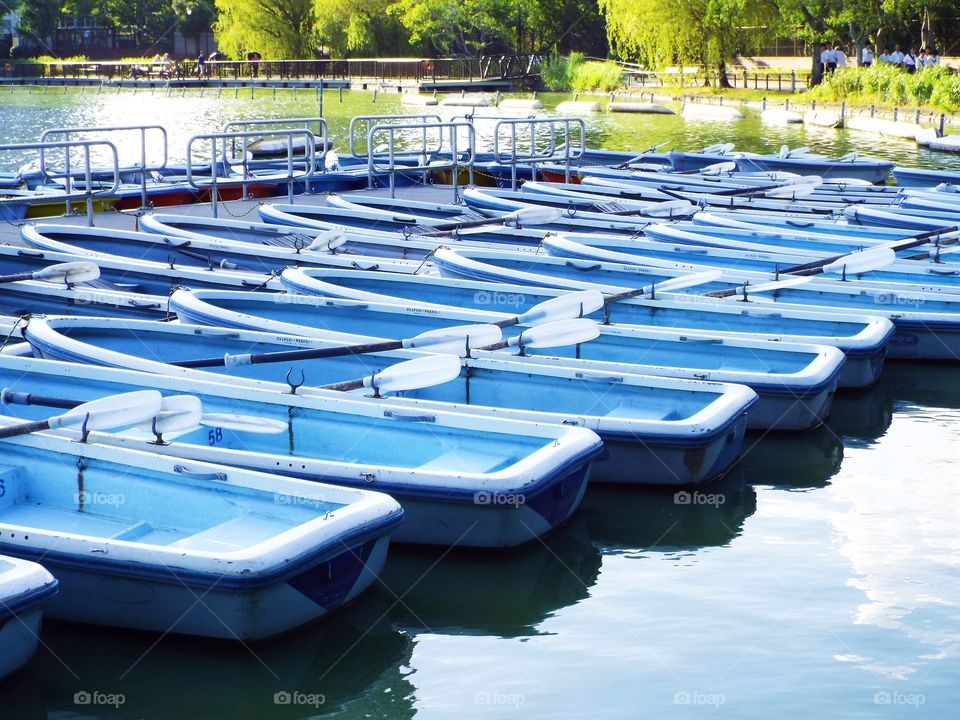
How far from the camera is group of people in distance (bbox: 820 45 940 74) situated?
47.6 metres

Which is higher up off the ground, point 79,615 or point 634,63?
point 634,63

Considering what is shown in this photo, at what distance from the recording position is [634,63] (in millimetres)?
68562

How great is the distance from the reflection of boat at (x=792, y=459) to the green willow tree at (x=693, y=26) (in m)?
44.0

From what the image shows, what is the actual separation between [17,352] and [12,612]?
189 inches

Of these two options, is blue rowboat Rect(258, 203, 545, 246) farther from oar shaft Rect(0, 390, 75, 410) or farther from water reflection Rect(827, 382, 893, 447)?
oar shaft Rect(0, 390, 75, 410)

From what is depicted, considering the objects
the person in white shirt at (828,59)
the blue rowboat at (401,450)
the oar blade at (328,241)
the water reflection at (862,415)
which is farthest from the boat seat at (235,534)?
the person in white shirt at (828,59)

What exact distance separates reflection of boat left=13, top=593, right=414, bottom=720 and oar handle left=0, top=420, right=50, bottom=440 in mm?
1131

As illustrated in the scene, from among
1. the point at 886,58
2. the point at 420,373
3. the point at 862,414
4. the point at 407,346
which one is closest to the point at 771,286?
the point at 862,414

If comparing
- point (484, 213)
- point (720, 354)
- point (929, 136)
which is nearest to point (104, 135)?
point (929, 136)

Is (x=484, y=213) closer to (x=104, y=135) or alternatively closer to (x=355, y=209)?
(x=355, y=209)

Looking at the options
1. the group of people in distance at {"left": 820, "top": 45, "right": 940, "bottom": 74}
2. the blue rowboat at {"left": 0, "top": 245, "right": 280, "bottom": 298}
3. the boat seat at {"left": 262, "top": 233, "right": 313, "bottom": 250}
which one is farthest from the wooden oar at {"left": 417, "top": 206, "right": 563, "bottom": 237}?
the group of people in distance at {"left": 820, "top": 45, "right": 940, "bottom": 74}

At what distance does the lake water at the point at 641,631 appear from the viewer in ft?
21.0

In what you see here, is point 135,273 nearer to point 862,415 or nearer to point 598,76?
point 862,415

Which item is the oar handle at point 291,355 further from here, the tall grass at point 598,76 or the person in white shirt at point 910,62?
the tall grass at point 598,76
